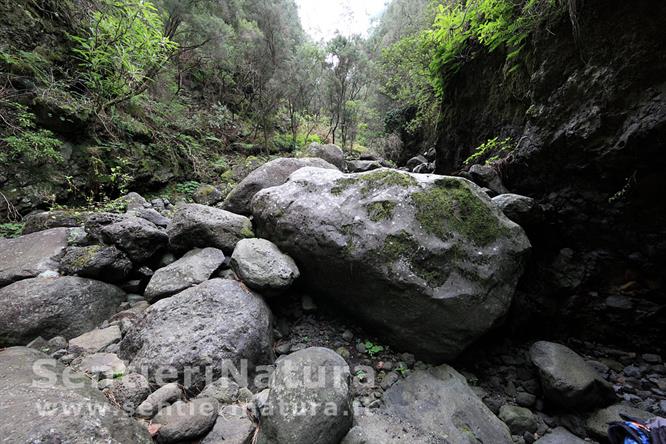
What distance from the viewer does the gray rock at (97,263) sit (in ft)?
9.30

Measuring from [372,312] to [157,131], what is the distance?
6.37m

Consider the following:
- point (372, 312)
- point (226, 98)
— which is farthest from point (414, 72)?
point (372, 312)

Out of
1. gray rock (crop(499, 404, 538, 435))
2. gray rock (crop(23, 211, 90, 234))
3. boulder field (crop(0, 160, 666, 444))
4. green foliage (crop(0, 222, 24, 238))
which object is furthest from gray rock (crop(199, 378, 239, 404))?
green foliage (crop(0, 222, 24, 238))

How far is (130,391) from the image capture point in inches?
75.9

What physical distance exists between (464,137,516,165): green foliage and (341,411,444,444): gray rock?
3444 mm

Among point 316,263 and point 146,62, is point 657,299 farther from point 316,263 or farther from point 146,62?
point 146,62

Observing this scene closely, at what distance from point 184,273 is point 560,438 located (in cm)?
364

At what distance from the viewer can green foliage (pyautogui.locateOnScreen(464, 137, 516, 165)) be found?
12.5 feet

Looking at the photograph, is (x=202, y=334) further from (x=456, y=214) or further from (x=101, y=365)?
(x=456, y=214)

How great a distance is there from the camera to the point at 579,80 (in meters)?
2.82

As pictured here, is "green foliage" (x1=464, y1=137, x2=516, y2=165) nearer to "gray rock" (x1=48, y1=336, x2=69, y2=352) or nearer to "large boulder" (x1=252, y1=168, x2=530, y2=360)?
"large boulder" (x1=252, y1=168, x2=530, y2=360)

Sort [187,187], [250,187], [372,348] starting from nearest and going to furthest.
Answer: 1. [372,348]
2. [250,187]
3. [187,187]

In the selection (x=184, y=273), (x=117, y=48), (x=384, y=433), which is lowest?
(x=384, y=433)

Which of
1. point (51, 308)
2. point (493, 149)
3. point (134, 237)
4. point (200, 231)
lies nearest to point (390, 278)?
point (200, 231)
